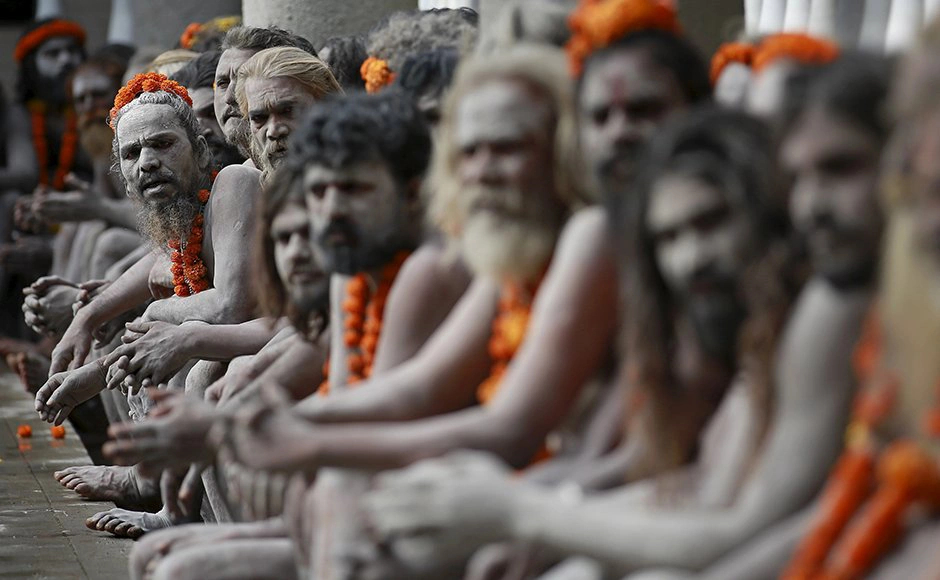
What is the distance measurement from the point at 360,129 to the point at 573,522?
1.36 metres

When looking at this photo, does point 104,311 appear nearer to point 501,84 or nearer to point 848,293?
point 501,84

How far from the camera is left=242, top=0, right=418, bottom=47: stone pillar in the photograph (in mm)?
8289

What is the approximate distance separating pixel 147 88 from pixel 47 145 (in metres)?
6.18

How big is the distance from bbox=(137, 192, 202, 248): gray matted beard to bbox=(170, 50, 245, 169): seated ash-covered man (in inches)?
23.1

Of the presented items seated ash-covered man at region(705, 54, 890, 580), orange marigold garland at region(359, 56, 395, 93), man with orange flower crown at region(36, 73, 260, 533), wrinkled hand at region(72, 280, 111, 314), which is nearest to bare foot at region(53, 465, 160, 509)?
man with orange flower crown at region(36, 73, 260, 533)

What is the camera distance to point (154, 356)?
6410mm

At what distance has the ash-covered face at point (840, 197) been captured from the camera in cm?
328

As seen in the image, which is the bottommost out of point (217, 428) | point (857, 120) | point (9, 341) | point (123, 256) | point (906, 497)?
point (9, 341)

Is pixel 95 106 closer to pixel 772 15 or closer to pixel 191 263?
pixel 191 263

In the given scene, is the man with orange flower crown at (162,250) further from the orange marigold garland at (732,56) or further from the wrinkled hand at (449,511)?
the wrinkled hand at (449,511)

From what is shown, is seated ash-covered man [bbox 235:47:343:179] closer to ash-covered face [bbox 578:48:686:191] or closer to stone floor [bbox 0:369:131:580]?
stone floor [bbox 0:369:131:580]

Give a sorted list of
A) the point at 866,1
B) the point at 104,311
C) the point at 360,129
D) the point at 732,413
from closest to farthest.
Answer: the point at 732,413, the point at 360,129, the point at 866,1, the point at 104,311

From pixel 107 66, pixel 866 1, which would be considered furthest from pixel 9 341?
pixel 866 1

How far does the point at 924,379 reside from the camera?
3.05 m
